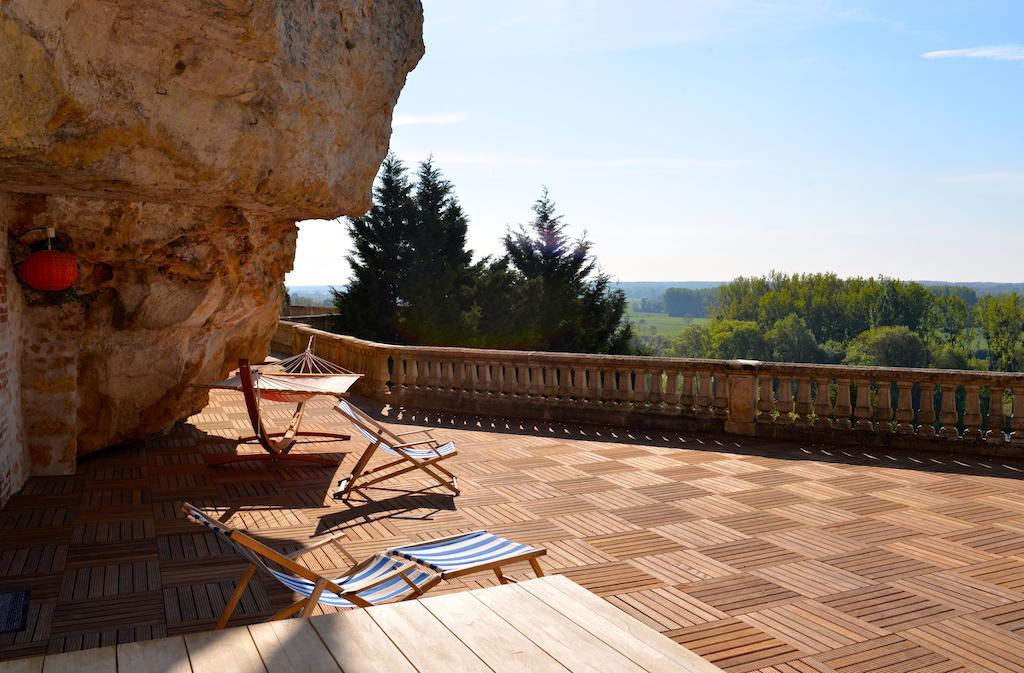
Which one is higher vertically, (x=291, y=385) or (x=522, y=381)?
(x=291, y=385)

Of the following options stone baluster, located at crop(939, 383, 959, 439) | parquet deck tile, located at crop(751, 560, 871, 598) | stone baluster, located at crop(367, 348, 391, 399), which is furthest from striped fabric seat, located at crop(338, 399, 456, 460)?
stone baluster, located at crop(939, 383, 959, 439)

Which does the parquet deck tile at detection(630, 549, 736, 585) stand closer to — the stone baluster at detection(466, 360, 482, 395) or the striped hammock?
the striped hammock

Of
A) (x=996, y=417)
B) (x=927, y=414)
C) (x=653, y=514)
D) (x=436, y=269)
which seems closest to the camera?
(x=653, y=514)

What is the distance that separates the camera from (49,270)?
627cm

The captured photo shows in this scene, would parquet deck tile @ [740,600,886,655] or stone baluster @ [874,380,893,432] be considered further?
stone baluster @ [874,380,893,432]

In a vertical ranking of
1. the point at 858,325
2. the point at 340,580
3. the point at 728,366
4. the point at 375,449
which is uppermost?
the point at 858,325

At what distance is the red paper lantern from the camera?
624cm

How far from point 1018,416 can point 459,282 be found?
84.3ft

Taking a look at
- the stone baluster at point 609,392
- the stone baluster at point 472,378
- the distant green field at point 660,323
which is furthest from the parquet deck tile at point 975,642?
the distant green field at point 660,323

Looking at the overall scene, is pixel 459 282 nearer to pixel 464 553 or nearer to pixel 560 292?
pixel 560 292

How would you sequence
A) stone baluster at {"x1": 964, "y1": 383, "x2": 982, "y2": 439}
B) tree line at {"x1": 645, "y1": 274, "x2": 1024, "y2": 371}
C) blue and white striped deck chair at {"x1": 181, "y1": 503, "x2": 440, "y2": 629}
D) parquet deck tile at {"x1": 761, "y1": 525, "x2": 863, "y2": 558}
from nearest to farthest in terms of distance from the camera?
blue and white striped deck chair at {"x1": 181, "y1": 503, "x2": 440, "y2": 629}
parquet deck tile at {"x1": 761, "y1": 525, "x2": 863, "y2": 558}
stone baluster at {"x1": 964, "y1": 383, "x2": 982, "y2": 439}
tree line at {"x1": 645, "y1": 274, "x2": 1024, "y2": 371}

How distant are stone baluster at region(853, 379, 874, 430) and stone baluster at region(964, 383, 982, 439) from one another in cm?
87

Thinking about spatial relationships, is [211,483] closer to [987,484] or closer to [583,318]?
[987,484]

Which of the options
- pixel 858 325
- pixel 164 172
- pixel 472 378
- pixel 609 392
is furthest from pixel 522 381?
pixel 858 325
